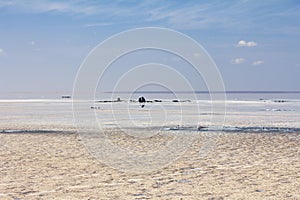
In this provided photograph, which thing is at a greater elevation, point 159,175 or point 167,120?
point 167,120

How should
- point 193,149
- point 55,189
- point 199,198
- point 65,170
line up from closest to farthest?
point 199,198 < point 55,189 < point 65,170 < point 193,149

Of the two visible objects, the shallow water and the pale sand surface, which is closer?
the pale sand surface

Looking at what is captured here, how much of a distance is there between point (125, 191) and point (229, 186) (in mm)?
2793

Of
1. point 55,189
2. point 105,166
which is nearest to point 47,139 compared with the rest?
point 105,166

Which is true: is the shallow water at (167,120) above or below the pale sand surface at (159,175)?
above

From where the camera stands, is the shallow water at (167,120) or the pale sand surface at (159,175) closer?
the pale sand surface at (159,175)

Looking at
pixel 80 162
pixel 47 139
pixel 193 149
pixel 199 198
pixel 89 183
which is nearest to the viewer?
pixel 199 198

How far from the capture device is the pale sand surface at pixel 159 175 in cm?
1128

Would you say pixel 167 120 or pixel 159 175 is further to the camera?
pixel 167 120

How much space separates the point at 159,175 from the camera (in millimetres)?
13789

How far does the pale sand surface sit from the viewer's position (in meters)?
11.3

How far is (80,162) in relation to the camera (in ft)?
52.6

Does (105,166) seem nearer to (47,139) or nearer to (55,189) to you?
(55,189)

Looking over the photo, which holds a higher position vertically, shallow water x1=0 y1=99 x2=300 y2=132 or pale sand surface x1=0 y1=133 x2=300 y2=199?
shallow water x1=0 y1=99 x2=300 y2=132
